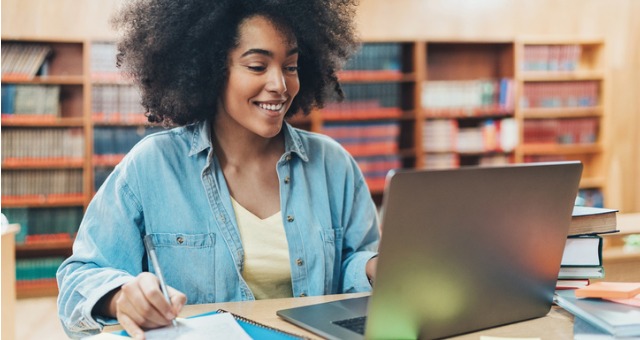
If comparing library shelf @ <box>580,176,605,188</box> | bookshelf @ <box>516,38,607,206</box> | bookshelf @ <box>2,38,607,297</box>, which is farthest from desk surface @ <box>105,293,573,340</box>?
library shelf @ <box>580,176,605,188</box>

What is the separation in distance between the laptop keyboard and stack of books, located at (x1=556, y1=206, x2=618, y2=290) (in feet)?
1.51

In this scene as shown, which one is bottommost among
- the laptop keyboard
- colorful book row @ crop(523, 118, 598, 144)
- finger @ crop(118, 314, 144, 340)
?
the laptop keyboard

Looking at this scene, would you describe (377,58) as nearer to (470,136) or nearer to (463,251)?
(470,136)

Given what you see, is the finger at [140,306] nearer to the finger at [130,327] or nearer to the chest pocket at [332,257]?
the finger at [130,327]

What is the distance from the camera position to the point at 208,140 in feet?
5.11

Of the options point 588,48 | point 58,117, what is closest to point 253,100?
point 58,117

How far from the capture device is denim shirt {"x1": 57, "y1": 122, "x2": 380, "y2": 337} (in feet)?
4.54

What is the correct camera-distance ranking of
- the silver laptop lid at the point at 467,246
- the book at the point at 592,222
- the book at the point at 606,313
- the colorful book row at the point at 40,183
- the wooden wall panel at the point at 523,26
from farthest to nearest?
the wooden wall panel at the point at 523,26 → the colorful book row at the point at 40,183 → the book at the point at 592,222 → the book at the point at 606,313 → the silver laptop lid at the point at 467,246

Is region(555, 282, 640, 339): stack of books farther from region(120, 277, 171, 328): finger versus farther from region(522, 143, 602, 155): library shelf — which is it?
region(522, 143, 602, 155): library shelf

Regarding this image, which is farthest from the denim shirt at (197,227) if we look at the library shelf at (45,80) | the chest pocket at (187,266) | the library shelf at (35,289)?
the library shelf at (35,289)

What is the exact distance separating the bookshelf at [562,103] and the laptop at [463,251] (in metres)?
4.60

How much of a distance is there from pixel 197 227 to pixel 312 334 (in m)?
0.50

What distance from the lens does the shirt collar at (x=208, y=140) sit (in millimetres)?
1548

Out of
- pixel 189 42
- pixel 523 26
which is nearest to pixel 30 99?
pixel 189 42
